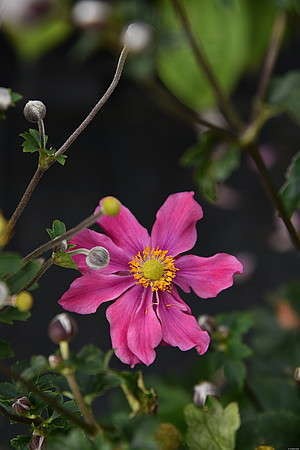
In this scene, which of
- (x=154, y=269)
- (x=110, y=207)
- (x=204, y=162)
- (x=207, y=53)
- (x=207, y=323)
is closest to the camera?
(x=110, y=207)

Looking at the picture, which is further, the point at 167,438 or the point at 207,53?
the point at 207,53

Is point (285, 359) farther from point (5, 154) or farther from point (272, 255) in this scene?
point (5, 154)

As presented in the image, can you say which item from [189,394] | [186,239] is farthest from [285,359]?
[186,239]

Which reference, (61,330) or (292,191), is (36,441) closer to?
(61,330)

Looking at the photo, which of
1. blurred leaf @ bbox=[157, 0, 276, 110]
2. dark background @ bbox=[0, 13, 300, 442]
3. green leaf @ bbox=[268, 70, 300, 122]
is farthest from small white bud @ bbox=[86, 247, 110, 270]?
blurred leaf @ bbox=[157, 0, 276, 110]

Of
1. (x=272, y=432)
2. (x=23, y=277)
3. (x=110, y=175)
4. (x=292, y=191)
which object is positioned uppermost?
(x=23, y=277)

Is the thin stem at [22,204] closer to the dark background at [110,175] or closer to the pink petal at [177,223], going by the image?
the pink petal at [177,223]

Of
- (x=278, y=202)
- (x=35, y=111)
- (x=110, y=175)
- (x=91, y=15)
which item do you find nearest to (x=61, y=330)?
(x=35, y=111)
